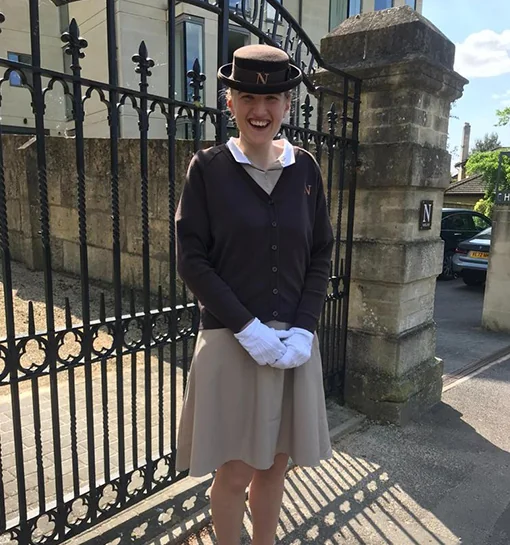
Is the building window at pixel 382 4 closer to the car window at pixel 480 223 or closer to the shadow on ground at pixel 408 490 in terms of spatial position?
the car window at pixel 480 223

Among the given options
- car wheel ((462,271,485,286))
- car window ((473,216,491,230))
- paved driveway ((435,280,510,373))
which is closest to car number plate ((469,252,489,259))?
car wheel ((462,271,485,286))

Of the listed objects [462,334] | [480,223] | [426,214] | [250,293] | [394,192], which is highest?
[394,192]

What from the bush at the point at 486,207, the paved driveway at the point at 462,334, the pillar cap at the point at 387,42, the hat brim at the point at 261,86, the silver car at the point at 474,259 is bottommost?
the paved driveway at the point at 462,334

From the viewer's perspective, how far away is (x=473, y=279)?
1037 cm

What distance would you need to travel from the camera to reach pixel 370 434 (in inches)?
138

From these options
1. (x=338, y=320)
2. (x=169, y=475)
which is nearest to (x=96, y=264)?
(x=338, y=320)

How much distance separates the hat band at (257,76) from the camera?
65.3 inches

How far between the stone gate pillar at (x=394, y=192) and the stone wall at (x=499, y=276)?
10.6 feet

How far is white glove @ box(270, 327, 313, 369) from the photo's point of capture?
5.55ft

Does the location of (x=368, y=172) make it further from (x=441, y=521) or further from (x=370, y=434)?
(x=441, y=521)

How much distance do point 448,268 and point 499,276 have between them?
16.7 ft

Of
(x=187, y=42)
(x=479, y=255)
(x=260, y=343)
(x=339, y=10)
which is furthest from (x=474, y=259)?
(x=339, y=10)

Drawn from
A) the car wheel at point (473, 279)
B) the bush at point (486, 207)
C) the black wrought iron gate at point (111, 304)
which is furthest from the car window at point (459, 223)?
the black wrought iron gate at point (111, 304)

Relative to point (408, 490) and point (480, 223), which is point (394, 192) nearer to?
point (408, 490)
